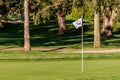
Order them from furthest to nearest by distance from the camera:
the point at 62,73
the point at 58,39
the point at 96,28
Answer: the point at 58,39 < the point at 96,28 < the point at 62,73

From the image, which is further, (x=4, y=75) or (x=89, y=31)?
(x=89, y=31)

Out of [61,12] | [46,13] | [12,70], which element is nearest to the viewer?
[12,70]

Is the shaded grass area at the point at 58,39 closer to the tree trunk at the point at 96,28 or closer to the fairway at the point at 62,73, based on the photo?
the tree trunk at the point at 96,28

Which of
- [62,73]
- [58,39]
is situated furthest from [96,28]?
[62,73]

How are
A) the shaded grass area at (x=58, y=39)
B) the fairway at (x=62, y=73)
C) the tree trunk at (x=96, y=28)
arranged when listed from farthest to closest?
the shaded grass area at (x=58, y=39), the tree trunk at (x=96, y=28), the fairway at (x=62, y=73)

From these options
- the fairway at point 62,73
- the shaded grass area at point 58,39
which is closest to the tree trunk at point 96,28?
the shaded grass area at point 58,39

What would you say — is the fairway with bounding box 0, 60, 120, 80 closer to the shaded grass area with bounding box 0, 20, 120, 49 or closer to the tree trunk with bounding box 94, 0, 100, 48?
the tree trunk with bounding box 94, 0, 100, 48

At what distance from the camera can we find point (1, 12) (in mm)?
46906

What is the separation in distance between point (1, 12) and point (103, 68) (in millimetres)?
31912

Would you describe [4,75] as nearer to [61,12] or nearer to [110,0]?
[110,0]

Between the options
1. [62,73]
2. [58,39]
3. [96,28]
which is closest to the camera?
[62,73]

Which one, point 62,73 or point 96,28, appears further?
point 96,28

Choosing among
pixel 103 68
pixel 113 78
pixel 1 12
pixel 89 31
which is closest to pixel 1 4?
pixel 1 12

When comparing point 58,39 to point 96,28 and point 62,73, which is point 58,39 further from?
point 62,73
